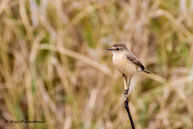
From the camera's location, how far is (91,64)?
3.02 m

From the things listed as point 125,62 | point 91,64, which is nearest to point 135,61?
point 125,62

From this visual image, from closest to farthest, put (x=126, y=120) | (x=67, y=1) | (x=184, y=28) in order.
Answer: (x=126, y=120), (x=184, y=28), (x=67, y=1)

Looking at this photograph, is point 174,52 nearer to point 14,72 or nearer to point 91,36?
point 91,36

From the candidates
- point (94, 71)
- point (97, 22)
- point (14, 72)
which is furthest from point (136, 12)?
point (14, 72)

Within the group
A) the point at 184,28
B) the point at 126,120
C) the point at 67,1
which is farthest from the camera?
the point at 67,1

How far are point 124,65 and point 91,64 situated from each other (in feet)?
4.14

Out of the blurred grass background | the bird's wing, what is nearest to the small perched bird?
the bird's wing

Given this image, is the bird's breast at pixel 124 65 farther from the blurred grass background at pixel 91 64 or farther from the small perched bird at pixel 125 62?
the blurred grass background at pixel 91 64

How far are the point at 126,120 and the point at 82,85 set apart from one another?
435 mm

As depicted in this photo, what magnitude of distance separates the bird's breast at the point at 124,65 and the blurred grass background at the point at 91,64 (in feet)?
3.73

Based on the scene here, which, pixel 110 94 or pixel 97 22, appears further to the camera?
pixel 97 22

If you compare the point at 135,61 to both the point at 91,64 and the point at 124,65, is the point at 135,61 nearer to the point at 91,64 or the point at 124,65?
the point at 124,65

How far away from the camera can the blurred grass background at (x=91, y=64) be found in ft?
9.78

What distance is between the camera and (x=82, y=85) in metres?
3.14
